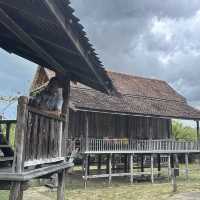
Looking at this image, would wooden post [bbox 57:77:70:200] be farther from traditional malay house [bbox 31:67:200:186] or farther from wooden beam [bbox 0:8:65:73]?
traditional malay house [bbox 31:67:200:186]

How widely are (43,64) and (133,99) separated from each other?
19.8 meters

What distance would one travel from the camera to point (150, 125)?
2620cm

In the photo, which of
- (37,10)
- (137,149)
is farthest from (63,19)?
(137,149)

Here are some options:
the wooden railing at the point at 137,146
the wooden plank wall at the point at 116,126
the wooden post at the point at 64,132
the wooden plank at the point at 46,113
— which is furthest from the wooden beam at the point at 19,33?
the wooden plank wall at the point at 116,126

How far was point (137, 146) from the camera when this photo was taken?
24438 mm

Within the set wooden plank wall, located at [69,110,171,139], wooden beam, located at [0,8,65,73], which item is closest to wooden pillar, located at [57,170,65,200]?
wooden beam, located at [0,8,65,73]

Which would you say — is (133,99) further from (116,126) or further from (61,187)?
(61,187)

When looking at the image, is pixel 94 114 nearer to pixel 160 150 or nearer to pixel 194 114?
pixel 160 150

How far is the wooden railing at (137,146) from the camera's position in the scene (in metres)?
22.6

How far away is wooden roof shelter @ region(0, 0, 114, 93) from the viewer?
460 cm

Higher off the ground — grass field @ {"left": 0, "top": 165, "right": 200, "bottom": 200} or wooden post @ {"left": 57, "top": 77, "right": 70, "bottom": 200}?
wooden post @ {"left": 57, "top": 77, "right": 70, "bottom": 200}

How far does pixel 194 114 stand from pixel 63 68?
22060 millimetres

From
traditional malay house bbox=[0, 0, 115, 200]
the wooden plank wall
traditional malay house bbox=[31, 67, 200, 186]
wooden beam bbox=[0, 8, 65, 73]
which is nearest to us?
traditional malay house bbox=[0, 0, 115, 200]

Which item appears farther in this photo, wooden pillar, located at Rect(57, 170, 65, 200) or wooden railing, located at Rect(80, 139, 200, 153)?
wooden railing, located at Rect(80, 139, 200, 153)
